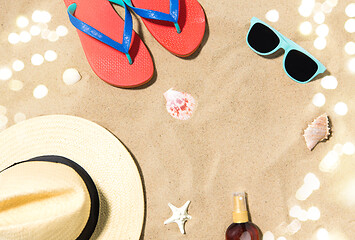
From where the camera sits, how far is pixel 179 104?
126 centimetres

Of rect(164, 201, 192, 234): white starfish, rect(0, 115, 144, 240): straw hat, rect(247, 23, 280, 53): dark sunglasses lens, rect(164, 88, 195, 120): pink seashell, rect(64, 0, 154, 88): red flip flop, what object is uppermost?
rect(247, 23, 280, 53): dark sunglasses lens

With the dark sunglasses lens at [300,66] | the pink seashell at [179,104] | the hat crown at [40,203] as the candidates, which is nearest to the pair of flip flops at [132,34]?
the pink seashell at [179,104]

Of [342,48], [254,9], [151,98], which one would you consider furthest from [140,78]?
[342,48]

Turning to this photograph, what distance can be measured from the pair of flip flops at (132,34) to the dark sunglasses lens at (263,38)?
193 millimetres

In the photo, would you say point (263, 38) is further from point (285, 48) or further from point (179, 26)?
point (179, 26)

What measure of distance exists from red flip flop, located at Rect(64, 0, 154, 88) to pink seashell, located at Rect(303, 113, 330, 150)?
621 mm

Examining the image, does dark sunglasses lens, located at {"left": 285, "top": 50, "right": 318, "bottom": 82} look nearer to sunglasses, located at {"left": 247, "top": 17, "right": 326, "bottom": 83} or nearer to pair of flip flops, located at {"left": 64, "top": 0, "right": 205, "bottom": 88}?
sunglasses, located at {"left": 247, "top": 17, "right": 326, "bottom": 83}

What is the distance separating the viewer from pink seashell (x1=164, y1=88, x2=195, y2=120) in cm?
126

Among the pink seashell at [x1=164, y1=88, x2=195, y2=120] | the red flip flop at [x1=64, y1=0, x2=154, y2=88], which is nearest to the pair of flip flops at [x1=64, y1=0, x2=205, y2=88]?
the red flip flop at [x1=64, y1=0, x2=154, y2=88]

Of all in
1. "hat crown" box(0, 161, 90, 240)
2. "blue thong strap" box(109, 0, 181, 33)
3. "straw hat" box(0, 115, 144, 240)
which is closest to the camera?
"hat crown" box(0, 161, 90, 240)

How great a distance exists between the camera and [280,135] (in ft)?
4.13

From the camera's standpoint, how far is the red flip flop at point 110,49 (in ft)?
4.07

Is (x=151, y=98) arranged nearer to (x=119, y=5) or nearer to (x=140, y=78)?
(x=140, y=78)

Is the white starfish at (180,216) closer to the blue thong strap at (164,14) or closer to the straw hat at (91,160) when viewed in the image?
the straw hat at (91,160)
